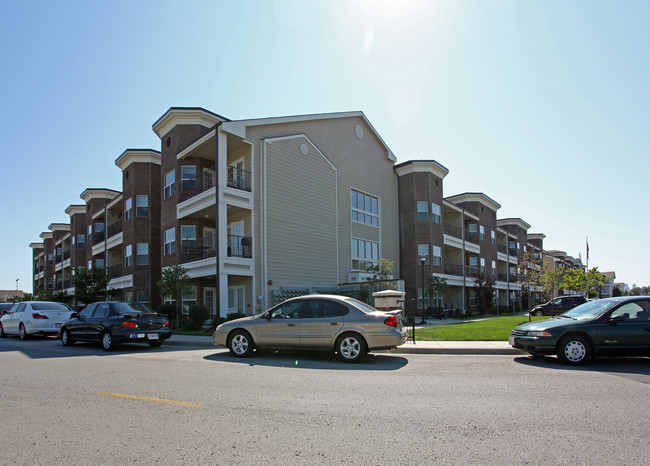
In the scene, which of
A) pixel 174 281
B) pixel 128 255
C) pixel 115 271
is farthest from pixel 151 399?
pixel 115 271

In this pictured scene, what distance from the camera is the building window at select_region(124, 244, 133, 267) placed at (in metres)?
28.8

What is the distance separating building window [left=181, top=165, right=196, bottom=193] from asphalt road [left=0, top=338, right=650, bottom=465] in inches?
600

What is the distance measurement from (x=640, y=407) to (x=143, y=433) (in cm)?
614

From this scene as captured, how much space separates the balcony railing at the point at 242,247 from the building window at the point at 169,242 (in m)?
4.14

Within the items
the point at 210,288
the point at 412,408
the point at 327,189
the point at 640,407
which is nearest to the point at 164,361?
the point at 412,408

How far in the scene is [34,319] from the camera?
54.6 ft

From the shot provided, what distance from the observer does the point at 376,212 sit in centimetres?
3128

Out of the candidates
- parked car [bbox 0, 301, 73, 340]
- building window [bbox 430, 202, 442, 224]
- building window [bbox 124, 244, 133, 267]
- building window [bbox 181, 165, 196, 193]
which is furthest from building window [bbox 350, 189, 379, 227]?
parked car [bbox 0, 301, 73, 340]

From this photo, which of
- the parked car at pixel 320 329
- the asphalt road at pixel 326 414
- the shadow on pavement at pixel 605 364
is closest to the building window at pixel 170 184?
the parked car at pixel 320 329

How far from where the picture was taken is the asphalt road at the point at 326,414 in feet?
13.6

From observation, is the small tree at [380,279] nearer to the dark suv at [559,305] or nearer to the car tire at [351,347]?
the dark suv at [559,305]

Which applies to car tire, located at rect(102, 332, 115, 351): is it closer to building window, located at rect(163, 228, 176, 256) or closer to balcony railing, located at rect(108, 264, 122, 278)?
building window, located at rect(163, 228, 176, 256)

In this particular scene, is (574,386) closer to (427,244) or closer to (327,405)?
(327,405)

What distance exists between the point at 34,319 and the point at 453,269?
30.4 meters
